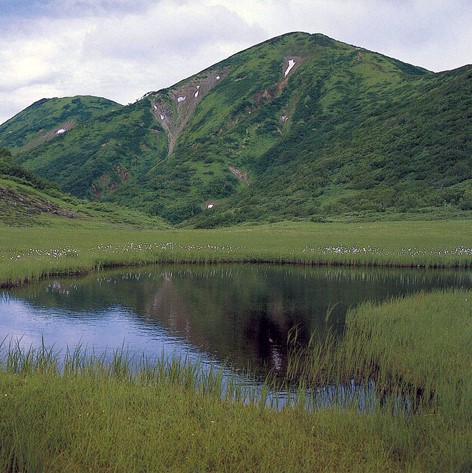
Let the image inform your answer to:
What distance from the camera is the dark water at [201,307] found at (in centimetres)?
1875

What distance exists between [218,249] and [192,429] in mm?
37421

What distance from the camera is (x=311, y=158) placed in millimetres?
142250

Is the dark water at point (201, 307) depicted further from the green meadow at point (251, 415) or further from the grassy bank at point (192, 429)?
the grassy bank at point (192, 429)

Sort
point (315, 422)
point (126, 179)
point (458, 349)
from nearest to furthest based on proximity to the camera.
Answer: point (315, 422), point (458, 349), point (126, 179)

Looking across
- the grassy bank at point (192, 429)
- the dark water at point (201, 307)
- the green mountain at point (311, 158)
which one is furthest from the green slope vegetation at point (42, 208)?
the grassy bank at point (192, 429)

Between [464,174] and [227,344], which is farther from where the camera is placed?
[464,174]

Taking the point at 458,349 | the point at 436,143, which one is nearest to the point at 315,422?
the point at 458,349

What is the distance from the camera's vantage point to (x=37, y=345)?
59.6 feet

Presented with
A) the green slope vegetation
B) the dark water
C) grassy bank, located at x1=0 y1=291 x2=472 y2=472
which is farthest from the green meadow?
the green slope vegetation

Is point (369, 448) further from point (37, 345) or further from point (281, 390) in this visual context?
point (37, 345)

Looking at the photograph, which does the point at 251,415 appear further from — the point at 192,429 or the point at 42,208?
the point at 42,208

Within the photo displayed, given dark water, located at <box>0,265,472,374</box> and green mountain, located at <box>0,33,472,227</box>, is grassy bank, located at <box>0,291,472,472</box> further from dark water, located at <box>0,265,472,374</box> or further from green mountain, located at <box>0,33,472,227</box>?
green mountain, located at <box>0,33,472,227</box>

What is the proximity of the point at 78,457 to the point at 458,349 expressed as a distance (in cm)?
1129

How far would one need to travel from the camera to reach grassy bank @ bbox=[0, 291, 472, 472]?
8164mm
